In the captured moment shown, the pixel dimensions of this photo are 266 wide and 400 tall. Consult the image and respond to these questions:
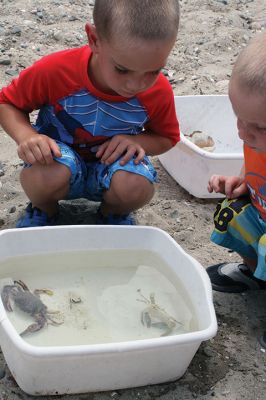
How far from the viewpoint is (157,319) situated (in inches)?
63.4

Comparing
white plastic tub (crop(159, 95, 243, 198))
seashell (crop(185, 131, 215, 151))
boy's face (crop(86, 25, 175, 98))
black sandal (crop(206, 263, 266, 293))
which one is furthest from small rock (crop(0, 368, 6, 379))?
seashell (crop(185, 131, 215, 151))

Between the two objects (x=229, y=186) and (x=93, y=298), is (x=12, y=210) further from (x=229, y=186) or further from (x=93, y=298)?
(x=229, y=186)

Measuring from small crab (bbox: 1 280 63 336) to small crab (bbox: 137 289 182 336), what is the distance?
214 millimetres

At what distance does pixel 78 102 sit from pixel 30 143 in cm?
20

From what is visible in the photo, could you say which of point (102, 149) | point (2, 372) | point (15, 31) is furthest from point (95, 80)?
point (15, 31)

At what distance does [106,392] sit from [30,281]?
37cm

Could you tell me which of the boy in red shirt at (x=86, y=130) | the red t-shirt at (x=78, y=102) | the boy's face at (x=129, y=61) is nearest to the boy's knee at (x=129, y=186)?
the boy in red shirt at (x=86, y=130)

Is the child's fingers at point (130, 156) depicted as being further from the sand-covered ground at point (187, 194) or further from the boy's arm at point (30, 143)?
the sand-covered ground at point (187, 194)

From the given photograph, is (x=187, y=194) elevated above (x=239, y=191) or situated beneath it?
situated beneath

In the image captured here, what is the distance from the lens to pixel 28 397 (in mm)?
1449

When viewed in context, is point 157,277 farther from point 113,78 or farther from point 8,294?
point 113,78

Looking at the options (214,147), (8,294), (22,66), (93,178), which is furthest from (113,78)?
(22,66)

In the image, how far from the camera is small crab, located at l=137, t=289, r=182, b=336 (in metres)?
1.59

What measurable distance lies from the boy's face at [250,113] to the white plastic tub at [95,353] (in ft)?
1.13
